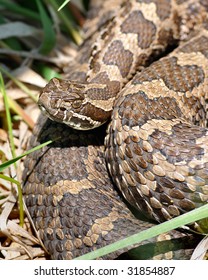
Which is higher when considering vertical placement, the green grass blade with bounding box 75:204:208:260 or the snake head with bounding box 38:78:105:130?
the snake head with bounding box 38:78:105:130

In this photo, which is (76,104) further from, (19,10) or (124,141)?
(19,10)

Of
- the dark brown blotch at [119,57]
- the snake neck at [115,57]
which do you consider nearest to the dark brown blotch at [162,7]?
the snake neck at [115,57]

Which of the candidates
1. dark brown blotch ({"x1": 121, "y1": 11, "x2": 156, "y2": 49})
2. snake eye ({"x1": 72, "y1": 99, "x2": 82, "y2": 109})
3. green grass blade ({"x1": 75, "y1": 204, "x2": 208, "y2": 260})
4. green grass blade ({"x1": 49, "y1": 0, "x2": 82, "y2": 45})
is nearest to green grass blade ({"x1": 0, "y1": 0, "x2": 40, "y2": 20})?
green grass blade ({"x1": 49, "y1": 0, "x2": 82, "y2": 45})

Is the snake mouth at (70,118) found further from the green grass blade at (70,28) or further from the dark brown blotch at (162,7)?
the green grass blade at (70,28)

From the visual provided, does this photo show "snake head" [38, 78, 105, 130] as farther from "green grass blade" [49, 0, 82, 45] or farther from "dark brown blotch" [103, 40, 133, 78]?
"green grass blade" [49, 0, 82, 45]

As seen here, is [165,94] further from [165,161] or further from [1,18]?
[1,18]
